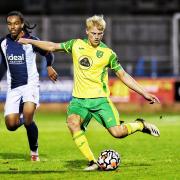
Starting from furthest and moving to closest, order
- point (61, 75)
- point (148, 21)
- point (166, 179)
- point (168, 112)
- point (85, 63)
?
1. point (148, 21)
2. point (61, 75)
3. point (168, 112)
4. point (85, 63)
5. point (166, 179)

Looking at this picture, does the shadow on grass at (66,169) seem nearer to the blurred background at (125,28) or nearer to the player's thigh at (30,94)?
the player's thigh at (30,94)

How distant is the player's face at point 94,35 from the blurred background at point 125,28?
1902 centimetres

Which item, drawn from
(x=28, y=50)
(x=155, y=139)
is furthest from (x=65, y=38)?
(x=28, y=50)

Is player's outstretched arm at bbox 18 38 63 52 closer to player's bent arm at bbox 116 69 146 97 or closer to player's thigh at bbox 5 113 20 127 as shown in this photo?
player's bent arm at bbox 116 69 146 97

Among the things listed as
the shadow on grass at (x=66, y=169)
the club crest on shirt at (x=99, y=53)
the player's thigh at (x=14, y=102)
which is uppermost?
the club crest on shirt at (x=99, y=53)

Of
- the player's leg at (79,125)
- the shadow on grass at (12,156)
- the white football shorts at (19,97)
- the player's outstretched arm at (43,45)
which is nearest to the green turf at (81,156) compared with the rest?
the shadow on grass at (12,156)

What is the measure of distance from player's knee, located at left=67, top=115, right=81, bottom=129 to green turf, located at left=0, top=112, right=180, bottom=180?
68 cm

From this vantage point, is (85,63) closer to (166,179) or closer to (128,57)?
(166,179)

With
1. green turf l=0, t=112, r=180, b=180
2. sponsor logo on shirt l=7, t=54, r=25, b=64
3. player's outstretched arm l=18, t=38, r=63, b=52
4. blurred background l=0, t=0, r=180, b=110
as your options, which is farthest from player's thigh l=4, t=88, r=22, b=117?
blurred background l=0, t=0, r=180, b=110

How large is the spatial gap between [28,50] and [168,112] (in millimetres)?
16945

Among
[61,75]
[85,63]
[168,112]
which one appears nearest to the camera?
[85,63]

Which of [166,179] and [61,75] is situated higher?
[61,75]

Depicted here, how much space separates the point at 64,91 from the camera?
3014 centimetres

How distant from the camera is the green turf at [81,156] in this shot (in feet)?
37.3
